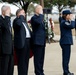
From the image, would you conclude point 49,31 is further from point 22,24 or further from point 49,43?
point 22,24

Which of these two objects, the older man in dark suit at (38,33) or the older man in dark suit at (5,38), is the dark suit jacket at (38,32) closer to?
the older man in dark suit at (38,33)

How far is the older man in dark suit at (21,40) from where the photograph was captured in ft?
22.3

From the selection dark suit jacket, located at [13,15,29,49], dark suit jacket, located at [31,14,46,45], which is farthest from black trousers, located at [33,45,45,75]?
dark suit jacket, located at [13,15,29,49]

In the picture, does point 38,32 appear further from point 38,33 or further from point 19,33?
point 19,33

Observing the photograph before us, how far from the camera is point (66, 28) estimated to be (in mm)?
7641

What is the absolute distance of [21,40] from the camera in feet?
22.4

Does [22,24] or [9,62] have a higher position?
[22,24]

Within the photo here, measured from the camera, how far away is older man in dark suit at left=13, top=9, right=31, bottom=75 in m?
6.81

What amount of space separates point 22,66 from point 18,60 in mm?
154

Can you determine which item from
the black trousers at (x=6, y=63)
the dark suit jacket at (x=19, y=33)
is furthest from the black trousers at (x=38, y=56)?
the black trousers at (x=6, y=63)

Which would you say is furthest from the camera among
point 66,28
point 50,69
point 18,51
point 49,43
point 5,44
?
point 49,43

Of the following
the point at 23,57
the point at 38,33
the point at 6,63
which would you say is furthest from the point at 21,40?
the point at 38,33

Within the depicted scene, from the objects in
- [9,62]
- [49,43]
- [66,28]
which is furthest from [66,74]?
[49,43]

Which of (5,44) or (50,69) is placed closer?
(5,44)
